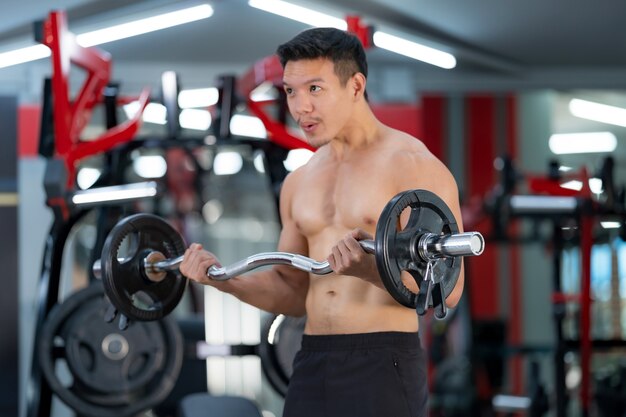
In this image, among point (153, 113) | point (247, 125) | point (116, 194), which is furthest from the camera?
point (247, 125)

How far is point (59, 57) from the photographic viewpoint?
3668 mm

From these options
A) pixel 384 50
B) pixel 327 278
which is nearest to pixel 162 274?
pixel 327 278

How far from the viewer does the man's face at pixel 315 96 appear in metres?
2.10

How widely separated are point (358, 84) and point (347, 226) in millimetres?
296

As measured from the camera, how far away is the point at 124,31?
5883 mm

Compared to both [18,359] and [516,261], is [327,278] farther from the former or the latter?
[516,261]

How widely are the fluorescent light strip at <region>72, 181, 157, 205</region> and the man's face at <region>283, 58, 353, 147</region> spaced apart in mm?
1383

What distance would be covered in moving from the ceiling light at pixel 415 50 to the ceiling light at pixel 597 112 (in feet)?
7.36

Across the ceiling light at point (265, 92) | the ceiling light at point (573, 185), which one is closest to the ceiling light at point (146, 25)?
the ceiling light at point (265, 92)

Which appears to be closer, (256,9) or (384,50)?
(256,9)

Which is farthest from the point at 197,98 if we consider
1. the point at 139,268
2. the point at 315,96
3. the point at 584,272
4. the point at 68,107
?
the point at 315,96

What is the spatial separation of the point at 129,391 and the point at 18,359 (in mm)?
2165

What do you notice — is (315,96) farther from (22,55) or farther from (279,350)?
(22,55)

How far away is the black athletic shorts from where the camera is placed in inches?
82.6
